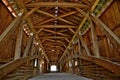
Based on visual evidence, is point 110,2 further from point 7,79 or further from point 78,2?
point 7,79

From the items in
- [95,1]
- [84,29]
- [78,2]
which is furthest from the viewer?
[84,29]

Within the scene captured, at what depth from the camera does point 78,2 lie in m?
6.71

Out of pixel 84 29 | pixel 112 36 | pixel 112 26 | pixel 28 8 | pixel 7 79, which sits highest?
pixel 28 8

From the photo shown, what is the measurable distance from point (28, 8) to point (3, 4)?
159 cm

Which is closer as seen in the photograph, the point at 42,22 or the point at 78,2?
the point at 78,2

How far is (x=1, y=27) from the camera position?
17.5 ft

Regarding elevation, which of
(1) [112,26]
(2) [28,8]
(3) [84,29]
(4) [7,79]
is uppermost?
(2) [28,8]

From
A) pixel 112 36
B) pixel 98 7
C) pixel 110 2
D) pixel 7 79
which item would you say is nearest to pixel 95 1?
pixel 98 7

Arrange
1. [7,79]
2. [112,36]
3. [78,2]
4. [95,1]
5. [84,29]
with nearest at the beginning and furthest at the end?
1. [7,79]
2. [112,36]
3. [95,1]
4. [78,2]
5. [84,29]

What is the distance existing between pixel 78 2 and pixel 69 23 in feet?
7.50

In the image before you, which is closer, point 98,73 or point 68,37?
point 98,73

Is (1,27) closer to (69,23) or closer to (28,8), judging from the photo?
(28,8)

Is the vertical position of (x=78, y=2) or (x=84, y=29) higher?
(x=78, y=2)

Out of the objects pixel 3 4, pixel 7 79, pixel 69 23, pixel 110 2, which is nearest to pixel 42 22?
pixel 69 23
